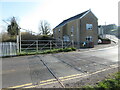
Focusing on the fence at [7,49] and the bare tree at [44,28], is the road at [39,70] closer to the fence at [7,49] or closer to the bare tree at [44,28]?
the fence at [7,49]

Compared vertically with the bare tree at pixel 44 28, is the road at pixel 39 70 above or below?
below

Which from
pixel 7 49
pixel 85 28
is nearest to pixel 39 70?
pixel 7 49

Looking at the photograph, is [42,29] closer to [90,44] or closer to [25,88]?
[90,44]

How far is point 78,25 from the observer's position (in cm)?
2319

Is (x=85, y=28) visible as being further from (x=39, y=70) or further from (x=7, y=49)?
(x=39, y=70)

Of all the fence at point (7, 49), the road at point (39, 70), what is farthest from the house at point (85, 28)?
the road at point (39, 70)

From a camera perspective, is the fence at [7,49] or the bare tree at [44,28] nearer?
the fence at [7,49]

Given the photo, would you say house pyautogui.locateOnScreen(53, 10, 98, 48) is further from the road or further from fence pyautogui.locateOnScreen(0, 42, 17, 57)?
the road

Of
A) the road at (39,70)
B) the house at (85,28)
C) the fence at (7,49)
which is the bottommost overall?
the road at (39,70)

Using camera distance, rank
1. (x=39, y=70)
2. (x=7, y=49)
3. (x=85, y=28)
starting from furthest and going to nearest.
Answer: (x=85, y=28) → (x=7, y=49) → (x=39, y=70)

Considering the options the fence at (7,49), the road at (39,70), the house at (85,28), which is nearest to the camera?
the road at (39,70)

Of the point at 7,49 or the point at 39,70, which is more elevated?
the point at 7,49

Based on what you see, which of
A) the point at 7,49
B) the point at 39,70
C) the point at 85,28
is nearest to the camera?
the point at 39,70

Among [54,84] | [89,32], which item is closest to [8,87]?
[54,84]
